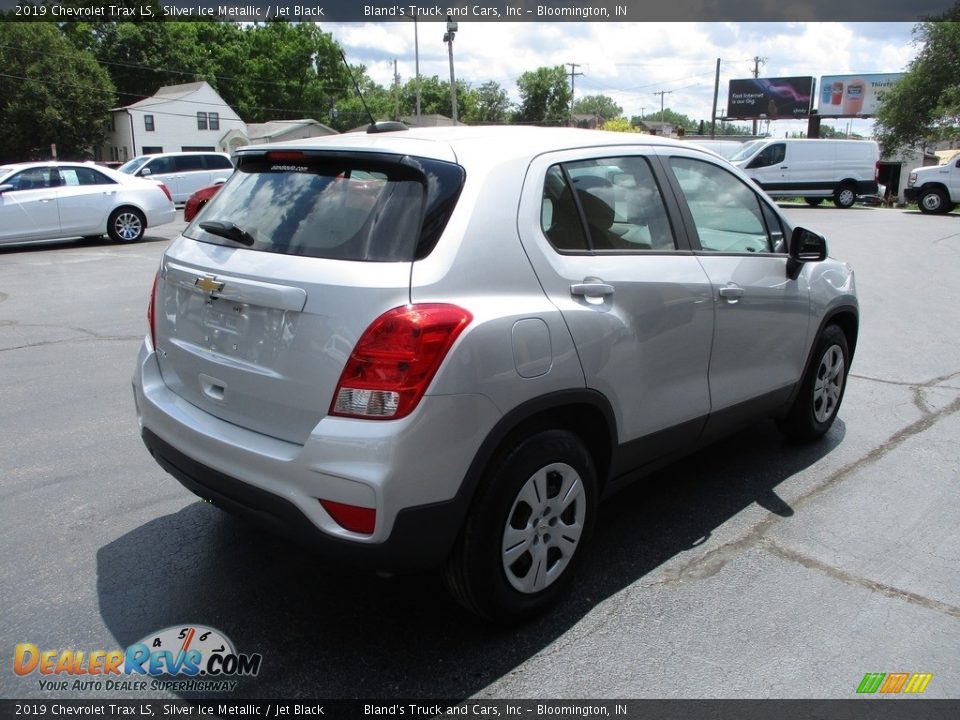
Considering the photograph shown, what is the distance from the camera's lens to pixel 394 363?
255 centimetres

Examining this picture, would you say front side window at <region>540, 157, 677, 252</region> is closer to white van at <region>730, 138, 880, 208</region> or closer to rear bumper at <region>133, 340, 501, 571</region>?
rear bumper at <region>133, 340, 501, 571</region>

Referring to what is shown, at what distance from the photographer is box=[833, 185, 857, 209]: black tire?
2709cm

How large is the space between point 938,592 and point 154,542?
341 cm

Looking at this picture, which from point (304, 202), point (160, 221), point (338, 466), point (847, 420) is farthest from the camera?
point (160, 221)

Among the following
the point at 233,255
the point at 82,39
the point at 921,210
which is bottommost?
the point at 921,210

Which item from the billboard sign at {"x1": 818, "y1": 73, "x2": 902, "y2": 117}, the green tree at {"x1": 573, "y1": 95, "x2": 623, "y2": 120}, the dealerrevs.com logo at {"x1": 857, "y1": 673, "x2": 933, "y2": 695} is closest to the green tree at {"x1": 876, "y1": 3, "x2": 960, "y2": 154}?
the billboard sign at {"x1": 818, "y1": 73, "x2": 902, "y2": 117}

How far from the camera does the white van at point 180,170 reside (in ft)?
79.9

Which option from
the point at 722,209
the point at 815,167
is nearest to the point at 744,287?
the point at 722,209

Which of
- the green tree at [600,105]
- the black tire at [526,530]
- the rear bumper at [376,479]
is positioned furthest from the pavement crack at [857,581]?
the green tree at [600,105]

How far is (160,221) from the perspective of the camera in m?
16.1

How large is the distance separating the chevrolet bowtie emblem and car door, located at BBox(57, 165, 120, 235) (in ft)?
44.4

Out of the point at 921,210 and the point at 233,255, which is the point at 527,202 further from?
the point at 921,210

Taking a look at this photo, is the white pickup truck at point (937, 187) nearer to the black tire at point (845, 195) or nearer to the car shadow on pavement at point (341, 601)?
the black tire at point (845, 195)

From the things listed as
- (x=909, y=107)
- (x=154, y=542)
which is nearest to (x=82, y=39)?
(x=909, y=107)
